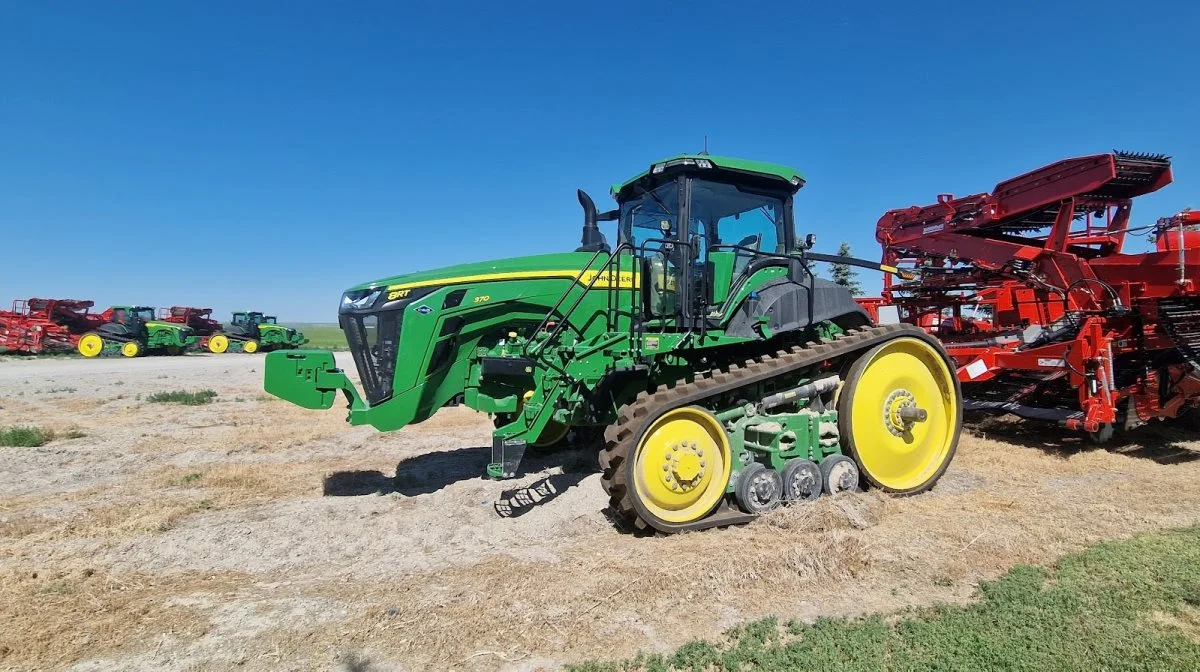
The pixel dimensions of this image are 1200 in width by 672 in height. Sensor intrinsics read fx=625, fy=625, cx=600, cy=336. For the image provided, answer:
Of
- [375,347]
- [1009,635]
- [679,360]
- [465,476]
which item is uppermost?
[375,347]

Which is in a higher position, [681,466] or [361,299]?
[361,299]

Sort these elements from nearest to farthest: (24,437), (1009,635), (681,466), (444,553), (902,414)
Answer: (1009,635), (444,553), (681,466), (902,414), (24,437)

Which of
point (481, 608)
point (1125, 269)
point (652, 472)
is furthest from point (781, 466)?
point (1125, 269)

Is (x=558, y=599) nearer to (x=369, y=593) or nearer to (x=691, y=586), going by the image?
(x=691, y=586)

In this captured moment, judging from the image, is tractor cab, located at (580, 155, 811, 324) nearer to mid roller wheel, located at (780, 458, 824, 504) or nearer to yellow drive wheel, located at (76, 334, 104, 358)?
mid roller wheel, located at (780, 458, 824, 504)

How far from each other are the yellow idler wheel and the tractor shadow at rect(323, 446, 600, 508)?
2.67 meters

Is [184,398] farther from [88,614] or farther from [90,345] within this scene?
[90,345]

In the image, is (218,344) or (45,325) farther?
(218,344)

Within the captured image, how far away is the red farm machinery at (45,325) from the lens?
27.0m

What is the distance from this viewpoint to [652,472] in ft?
15.4

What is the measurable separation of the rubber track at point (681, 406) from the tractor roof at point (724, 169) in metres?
1.60

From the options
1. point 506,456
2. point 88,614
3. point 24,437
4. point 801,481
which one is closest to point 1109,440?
point 801,481

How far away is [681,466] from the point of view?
477 cm

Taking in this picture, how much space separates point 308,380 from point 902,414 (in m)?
5.36
